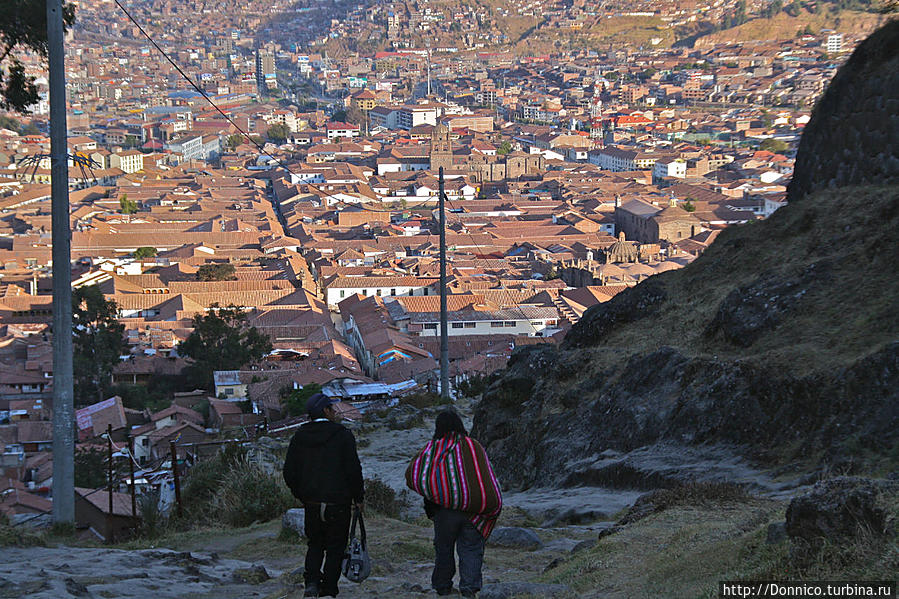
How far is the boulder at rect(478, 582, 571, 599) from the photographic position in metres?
4.00

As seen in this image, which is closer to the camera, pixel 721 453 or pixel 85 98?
pixel 721 453

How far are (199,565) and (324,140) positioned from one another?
76690mm

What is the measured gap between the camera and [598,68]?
110m

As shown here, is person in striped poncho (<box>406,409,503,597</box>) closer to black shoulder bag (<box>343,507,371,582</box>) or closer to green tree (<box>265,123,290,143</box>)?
black shoulder bag (<box>343,507,371,582</box>)

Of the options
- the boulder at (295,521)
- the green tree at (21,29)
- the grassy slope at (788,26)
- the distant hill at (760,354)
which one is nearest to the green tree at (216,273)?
the distant hill at (760,354)

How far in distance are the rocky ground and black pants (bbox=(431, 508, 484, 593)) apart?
108 mm

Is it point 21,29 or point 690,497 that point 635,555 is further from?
point 21,29

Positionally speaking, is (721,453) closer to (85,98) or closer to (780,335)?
(780,335)

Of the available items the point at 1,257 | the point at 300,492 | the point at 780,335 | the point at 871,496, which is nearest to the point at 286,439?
the point at 780,335

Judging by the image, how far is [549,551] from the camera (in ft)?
18.3

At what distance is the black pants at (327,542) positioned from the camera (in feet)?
13.7

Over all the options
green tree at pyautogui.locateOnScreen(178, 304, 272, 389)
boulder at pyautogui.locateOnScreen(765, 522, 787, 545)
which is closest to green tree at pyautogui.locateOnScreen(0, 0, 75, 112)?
boulder at pyautogui.locateOnScreen(765, 522, 787, 545)

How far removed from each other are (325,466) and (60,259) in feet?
9.60

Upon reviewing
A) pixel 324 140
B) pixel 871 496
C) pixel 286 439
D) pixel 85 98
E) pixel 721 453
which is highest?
pixel 85 98
